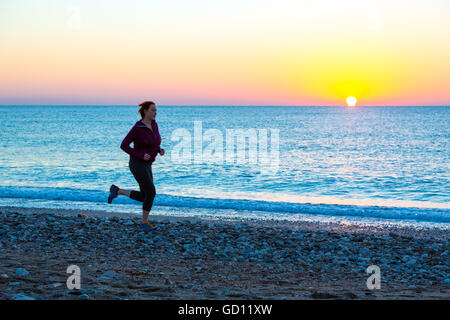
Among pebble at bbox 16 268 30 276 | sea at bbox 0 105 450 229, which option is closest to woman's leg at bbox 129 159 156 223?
pebble at bbox 16 268 30 276

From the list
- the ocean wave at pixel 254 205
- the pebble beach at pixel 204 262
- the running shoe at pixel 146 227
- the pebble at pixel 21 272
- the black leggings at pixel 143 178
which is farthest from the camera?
the ocean wave at pixel 254 205

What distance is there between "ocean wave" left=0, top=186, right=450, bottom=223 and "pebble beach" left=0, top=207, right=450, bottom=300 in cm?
343

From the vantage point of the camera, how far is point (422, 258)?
8016 mm

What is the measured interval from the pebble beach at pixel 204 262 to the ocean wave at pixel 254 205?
3.43 metres

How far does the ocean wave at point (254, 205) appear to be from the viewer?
14.2 m

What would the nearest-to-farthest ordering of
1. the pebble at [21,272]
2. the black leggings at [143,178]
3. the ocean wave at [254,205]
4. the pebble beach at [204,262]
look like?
the pebble beach at [204,262]
the pebble at [21,272]
the black leggings at [143,178]
the ocean wave at [254,205]

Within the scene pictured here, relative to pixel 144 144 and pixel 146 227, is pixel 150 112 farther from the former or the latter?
pixel 146 227

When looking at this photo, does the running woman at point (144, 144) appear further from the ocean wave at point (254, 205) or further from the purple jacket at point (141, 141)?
the ocean wave at point (254, 205)

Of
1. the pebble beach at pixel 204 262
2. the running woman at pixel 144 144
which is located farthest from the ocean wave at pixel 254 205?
the running woman at pixel 144 144

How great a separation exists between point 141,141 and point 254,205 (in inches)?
313

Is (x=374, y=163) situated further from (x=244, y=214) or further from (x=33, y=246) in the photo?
(x=33, y=246)

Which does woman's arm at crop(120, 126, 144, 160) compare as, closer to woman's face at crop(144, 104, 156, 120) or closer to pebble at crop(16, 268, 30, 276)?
woman's face at crop(144, 104, 156, 120)
